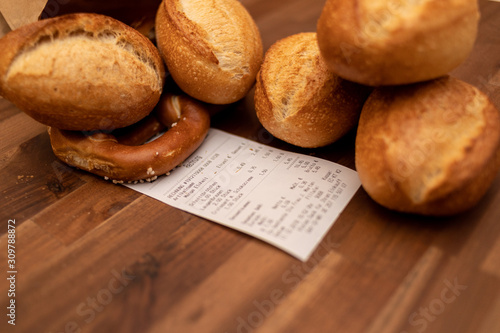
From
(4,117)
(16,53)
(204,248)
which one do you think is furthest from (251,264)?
(4,117)

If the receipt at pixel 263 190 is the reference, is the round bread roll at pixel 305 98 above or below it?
above

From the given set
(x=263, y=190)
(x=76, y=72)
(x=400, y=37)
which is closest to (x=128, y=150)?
(x=76, y=72)

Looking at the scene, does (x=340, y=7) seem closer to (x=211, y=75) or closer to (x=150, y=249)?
(x=211, y=75)

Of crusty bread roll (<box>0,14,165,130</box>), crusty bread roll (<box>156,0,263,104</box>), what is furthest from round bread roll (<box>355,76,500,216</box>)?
crusty bread roll (<box>0,14,165,130</box>)

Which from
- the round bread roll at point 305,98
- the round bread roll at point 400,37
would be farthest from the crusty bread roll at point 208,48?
the round bread roll at point 400,37

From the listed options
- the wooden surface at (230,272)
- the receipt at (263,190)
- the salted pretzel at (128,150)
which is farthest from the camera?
the salted pretzel at (128,150)

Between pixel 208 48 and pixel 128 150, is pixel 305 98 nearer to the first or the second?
pixel 208 48

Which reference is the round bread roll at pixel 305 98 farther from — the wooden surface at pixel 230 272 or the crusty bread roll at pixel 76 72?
the crusty bread roll at pixel 76 72

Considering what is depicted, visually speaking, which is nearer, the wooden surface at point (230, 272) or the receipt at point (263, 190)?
the wooden surface at point (230, 272)
